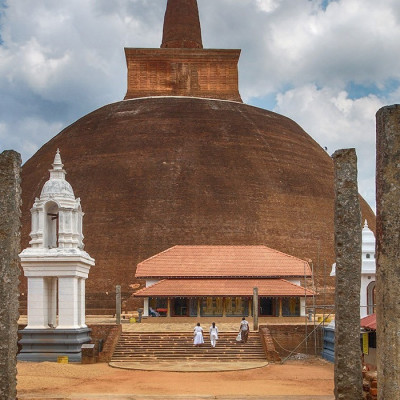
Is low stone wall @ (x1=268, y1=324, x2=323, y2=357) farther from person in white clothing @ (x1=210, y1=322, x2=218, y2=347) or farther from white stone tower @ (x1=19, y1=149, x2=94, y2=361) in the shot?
white stone tower @ (x1=19, y1=149, x2=94, y2=361)

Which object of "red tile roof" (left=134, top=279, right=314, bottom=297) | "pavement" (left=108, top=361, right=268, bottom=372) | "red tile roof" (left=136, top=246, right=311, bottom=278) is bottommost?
"pavement" (left=108, top=361, right=268, bottom=372)

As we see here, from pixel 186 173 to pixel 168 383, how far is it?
2230cm

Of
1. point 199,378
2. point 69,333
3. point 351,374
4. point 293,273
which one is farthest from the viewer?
point 293,273

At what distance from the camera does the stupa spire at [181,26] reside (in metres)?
46.4

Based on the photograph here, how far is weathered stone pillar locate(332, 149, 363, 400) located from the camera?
11.9 metres

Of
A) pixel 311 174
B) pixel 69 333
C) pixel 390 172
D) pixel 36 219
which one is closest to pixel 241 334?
pixel 69 333

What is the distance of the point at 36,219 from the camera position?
24.3 m

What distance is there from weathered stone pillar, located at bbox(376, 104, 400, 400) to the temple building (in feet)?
70.3

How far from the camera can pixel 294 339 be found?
25.2m

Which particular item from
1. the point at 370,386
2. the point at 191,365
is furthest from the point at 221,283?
the point at 370,386

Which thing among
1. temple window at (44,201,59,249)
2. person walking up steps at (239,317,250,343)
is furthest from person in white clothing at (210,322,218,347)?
temple window at (44,201,59,249)

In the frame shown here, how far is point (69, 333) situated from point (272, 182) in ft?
63.3

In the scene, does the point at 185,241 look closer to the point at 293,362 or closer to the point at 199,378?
the point at 293,362

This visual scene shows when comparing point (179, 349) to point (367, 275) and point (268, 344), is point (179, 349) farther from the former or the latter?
point (367, 275)
